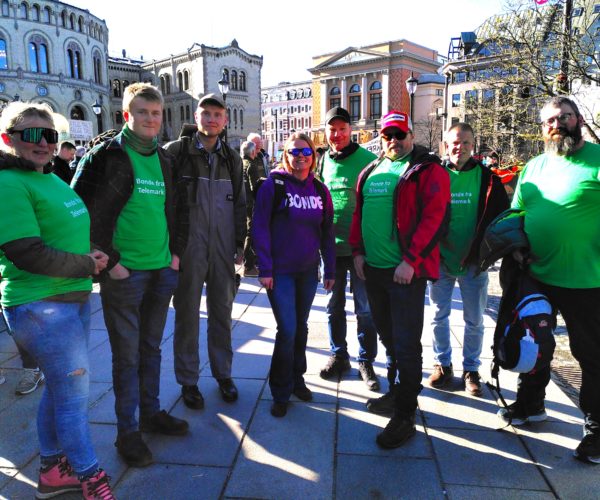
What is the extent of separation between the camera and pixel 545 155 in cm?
302

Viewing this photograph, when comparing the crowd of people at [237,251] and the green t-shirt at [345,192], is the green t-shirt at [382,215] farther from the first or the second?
the green t-shirt at [345,192]

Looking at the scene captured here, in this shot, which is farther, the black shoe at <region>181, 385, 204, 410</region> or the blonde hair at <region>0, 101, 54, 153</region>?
the black shoe at <region>181, 385, 204, 410</region>

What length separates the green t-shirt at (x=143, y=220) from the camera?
276 cm

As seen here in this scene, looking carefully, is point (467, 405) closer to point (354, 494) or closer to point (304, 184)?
point (354, 494)

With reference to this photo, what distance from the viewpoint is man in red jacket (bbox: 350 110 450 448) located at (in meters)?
2.91

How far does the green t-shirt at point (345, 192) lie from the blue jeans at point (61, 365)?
217 cm

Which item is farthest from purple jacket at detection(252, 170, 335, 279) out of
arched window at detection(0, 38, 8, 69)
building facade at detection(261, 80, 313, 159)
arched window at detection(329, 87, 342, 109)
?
building facade at detection(261, 80, 313, 159)

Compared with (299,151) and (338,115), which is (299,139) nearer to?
(299,151)

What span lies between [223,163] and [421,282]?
5.72 feet

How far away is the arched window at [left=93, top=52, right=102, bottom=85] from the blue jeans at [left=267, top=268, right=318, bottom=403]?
58245 millimetres

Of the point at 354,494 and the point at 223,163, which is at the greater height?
the point at 223,163

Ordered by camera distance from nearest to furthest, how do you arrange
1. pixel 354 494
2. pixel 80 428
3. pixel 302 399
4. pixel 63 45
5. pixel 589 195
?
pixel 80 428
pixel 354 494
pixel 589 195
pixel 302 399
pixel 63 45

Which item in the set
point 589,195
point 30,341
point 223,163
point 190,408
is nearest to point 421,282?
point 589,195

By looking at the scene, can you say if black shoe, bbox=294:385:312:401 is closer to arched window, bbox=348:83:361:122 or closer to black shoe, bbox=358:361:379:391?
black shoe, bbox=358:361:379:391
